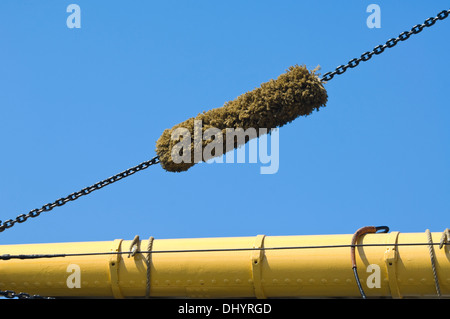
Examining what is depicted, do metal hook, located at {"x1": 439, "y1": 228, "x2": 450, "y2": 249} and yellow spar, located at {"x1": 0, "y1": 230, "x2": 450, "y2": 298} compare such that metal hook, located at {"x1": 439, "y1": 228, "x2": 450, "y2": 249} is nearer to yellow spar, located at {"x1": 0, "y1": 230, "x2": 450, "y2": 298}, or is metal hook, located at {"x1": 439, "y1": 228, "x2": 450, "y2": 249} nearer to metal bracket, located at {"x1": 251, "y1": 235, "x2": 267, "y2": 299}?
yellow spar, located at {"x1": 0, "y1": 230, "x2": 450, "y2": 298}

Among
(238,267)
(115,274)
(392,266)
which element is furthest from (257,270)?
(115,274)

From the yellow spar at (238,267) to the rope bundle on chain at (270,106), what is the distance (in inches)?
44.9

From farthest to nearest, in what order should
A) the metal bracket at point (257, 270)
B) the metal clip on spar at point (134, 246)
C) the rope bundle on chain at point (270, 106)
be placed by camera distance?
the rope bundle on chain at point (270, 106) → the metal clip on spar at point (134, 246) → the metal bracket at point (257, 270)

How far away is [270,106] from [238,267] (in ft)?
5.45

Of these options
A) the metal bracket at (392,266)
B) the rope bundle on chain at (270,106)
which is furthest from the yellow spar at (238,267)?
the rope bundle on chain at (270,106)

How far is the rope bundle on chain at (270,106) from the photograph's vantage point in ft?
25.2

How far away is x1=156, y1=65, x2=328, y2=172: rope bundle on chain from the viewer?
25.2ft

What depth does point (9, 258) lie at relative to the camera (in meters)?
7.72

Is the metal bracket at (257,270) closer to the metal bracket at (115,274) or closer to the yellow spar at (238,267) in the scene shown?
the yellow spar at (238,267)

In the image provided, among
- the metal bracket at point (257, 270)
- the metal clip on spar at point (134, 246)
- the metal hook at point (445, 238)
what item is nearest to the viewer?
the metal hook at point (445, 238)

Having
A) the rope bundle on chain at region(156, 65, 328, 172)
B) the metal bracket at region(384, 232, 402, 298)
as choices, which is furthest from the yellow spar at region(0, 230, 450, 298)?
the rope bundle on chain at region(156, 65, 328, 172)
